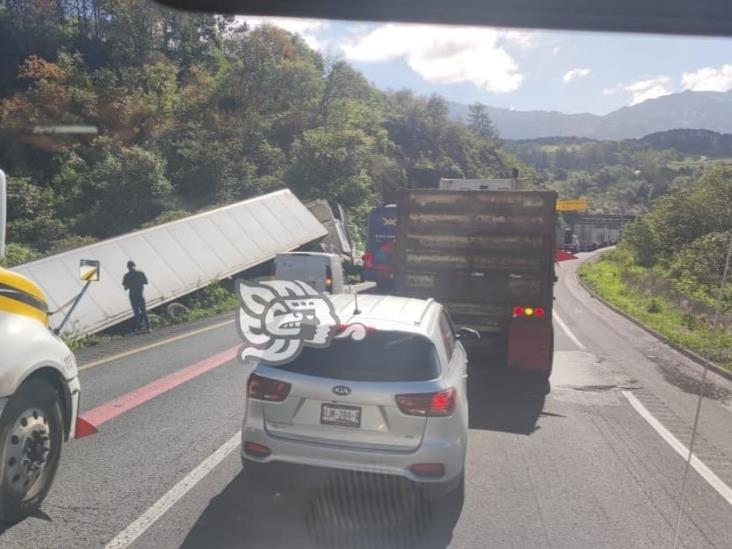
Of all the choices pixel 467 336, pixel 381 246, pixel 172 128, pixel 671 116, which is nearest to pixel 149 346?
pixel 467 336

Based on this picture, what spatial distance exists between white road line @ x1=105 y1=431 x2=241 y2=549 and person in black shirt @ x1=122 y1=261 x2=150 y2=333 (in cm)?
849

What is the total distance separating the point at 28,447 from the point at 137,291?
985 centimetres

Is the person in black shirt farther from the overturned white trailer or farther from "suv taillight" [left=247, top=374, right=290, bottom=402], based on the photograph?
"suv taillight" [left=247, top=374, right=290, bottom=402]

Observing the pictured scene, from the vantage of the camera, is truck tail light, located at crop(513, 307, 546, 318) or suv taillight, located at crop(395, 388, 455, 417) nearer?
suv taillight, located at crop(395, 388, 455, 417)

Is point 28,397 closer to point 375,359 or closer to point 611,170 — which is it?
point 375,359

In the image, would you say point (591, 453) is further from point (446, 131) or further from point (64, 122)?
point (446, 131)

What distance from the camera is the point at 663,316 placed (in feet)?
65.9

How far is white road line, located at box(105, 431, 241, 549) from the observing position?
4.15m

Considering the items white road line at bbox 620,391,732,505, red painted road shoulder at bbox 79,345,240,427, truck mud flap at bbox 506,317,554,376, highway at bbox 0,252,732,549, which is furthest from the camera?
truck mud flap at bbox 506,317,554,376

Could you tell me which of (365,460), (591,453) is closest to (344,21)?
(365,460)

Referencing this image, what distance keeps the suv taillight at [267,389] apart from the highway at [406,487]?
59cm

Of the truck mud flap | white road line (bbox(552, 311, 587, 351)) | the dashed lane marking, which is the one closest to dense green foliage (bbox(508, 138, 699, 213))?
the truck mud flap

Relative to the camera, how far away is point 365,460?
442 cm

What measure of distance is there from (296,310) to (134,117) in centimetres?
4316
